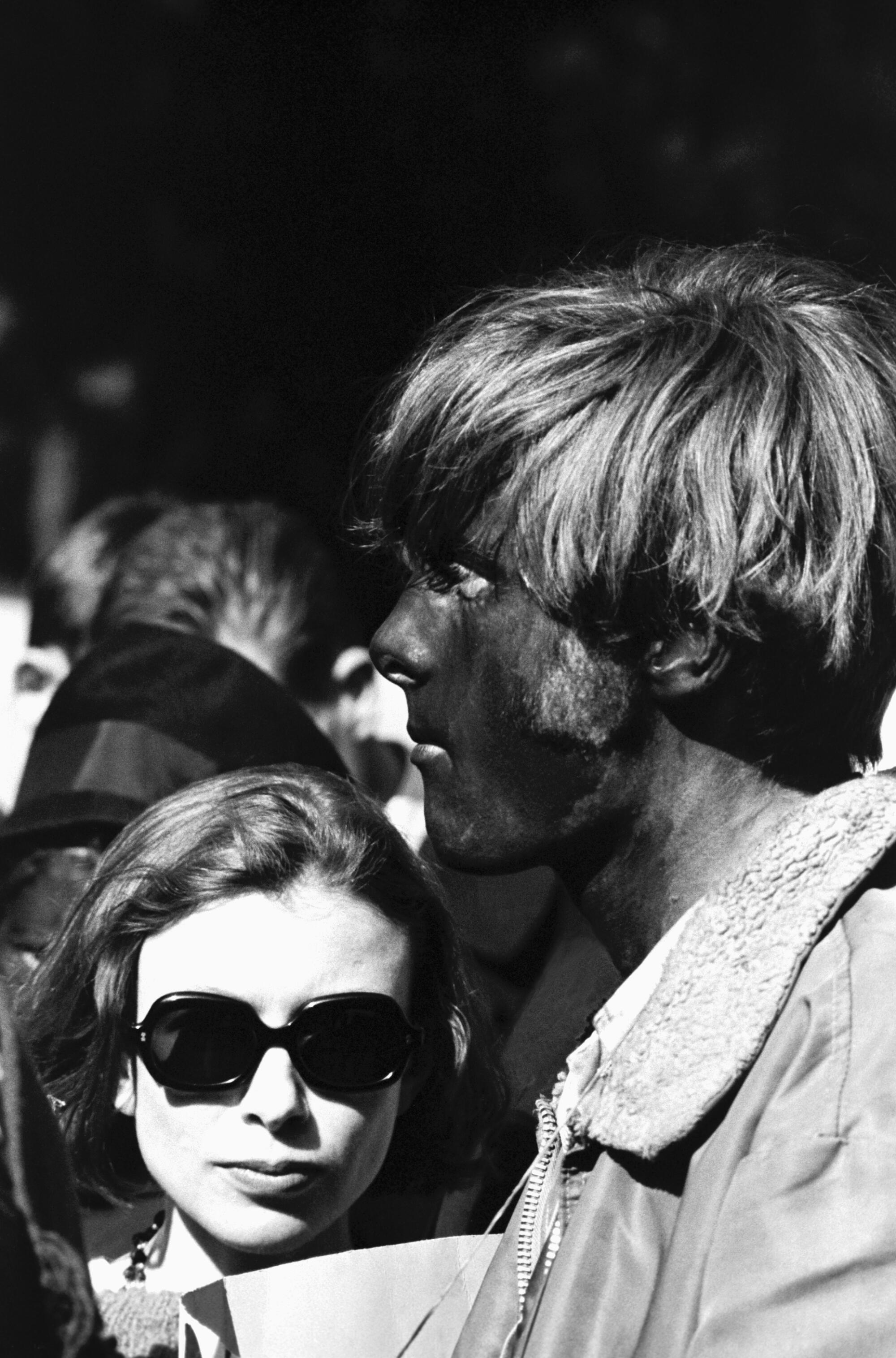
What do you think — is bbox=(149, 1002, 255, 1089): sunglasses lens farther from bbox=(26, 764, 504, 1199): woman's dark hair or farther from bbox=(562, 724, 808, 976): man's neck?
bbox=(562, 724, 808, 976): man's neck

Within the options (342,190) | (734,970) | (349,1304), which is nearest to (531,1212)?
(349,1304)

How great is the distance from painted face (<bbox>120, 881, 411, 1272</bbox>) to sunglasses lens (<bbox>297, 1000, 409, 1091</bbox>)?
2 centimetres

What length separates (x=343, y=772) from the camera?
2.93 meters

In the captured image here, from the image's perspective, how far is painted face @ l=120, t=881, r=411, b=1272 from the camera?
1.80 m

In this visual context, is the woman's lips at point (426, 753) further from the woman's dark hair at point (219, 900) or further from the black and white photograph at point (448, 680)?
the woman's dark hair at point (219, 900)

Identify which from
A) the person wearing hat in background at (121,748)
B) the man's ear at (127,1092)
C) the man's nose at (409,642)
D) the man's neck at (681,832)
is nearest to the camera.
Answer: the man's neck at (681,832)

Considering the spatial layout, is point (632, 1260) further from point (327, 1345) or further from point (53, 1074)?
point (53, 1074)

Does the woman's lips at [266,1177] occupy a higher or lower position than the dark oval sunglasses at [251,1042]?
lower

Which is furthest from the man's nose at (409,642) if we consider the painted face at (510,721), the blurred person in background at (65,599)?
the blurred person in background at (65,599)

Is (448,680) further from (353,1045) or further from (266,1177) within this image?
(266,1177)

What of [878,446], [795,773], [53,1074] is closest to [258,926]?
[53,1074]

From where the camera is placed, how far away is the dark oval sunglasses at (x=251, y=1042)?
1.81 m

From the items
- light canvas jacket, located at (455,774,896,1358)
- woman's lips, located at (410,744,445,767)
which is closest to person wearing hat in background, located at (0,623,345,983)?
woman's lips, located at (410,744,445,767)

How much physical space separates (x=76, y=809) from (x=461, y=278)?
1.20 m
